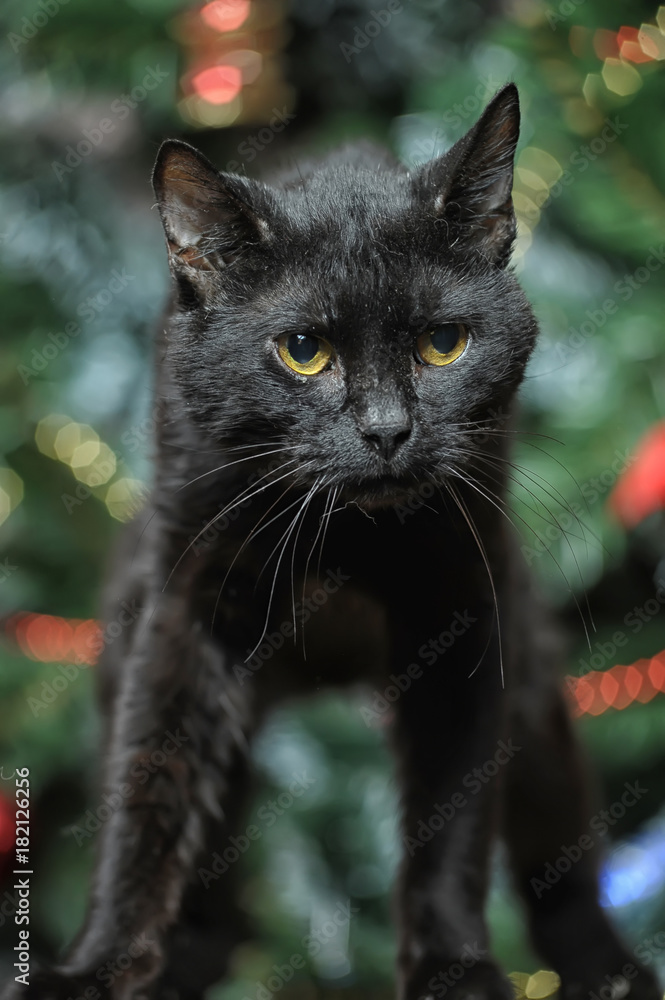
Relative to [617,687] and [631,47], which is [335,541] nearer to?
[617,687]

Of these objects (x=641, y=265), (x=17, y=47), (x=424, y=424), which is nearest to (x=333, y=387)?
(x=424, y=424)

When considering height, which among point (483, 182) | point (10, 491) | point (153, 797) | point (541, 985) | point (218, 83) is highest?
point (218, 83)

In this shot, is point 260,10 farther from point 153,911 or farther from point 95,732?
point 153,911

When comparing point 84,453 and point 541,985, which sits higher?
point 84,453

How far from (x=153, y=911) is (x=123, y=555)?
358 millimetres

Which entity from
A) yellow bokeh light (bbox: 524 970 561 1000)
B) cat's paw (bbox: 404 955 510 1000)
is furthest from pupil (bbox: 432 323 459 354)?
yellow bokeh light (bbox: 524 970 561 1000)

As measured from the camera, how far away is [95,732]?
951 millimetres

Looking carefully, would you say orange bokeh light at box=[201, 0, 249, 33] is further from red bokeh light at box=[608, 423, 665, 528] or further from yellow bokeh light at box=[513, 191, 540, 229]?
red bokeh light at box=[608, 423, 665, 528]

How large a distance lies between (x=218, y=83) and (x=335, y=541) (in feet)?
2.17

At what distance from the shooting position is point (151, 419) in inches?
34.1

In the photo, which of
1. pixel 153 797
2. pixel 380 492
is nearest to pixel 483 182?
pixel 380 492

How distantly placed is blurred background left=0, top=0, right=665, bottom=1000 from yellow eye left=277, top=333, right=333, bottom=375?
1.01ft

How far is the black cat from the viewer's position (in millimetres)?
592

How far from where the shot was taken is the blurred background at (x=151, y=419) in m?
0.90
